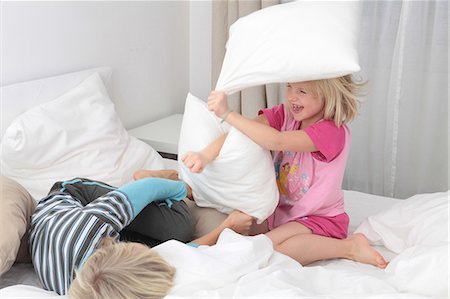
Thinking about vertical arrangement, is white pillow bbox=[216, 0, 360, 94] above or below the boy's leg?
above

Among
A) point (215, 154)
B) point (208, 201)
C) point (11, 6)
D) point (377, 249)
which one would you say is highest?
point (11, 6)

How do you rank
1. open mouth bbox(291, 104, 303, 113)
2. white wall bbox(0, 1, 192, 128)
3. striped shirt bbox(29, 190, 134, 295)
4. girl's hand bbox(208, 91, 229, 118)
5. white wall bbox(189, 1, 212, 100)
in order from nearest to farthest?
striped shirt bbox(29, 190, 134, 295), girl's hand bbox(208, 91, 229, 118), open mouth bbox(291, 104, 303, 113), white wall bbox(0, 1, 192, 128), white wall bbox(189, 1, 212, 100)

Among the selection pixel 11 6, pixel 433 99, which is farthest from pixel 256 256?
pixel 433 99

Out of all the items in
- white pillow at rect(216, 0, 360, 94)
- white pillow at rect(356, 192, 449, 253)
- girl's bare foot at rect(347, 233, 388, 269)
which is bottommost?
girl's bare foot at rect(347, 233, 388, 269)

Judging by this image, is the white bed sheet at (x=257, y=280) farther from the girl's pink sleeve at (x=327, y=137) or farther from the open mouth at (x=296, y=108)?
Result: the open mouth at (x=296, y=108)

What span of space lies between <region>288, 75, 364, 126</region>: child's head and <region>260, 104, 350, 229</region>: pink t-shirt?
32 millimetres

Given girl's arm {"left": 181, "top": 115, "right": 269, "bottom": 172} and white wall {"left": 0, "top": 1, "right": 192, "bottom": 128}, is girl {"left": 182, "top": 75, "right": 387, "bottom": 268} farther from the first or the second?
white wall {"left": 0, "top": 1, "right": 192, "bottom": 128}

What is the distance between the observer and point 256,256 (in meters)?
1.39

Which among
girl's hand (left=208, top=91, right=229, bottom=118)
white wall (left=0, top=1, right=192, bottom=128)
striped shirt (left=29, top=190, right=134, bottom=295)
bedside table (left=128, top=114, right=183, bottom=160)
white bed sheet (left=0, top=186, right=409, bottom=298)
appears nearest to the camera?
white bed sheet (left=0, top=186, right=409, bottom=298)

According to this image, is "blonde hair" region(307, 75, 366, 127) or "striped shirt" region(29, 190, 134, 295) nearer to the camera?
"striped shirt" region(29, 190, 134, 295)

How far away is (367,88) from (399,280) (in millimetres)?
1349

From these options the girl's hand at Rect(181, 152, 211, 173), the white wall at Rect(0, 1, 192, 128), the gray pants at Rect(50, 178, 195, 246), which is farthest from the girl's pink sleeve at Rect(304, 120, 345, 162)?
the white wall at Rect(0, 1, 192, 128)

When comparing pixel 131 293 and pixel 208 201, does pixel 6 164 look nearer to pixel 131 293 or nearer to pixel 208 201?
pixel 208 201

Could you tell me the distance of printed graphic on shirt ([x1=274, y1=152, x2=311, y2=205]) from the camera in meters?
1.77
